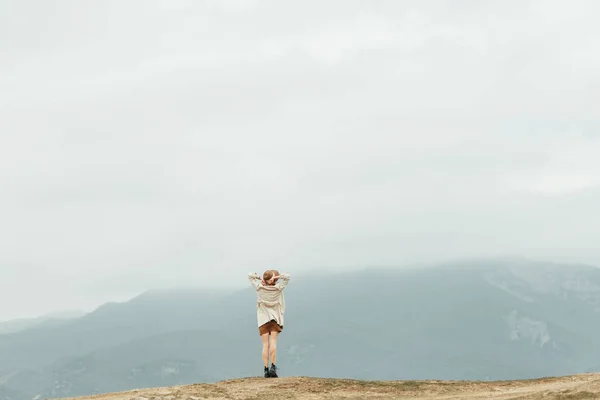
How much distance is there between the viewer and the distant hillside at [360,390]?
102ft

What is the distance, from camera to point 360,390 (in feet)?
112

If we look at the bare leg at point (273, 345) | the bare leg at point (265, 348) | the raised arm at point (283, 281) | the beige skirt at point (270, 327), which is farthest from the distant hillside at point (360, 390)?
the raised arm at point (283, 281)

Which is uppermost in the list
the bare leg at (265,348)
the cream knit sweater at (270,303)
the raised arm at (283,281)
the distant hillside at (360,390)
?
the raised arm at (283,281)

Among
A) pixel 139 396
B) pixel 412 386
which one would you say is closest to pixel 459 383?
pixel 412 386

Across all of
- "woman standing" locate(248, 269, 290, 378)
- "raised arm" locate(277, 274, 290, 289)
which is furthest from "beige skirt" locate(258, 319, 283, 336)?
"raised arm" locate(277, 274, 290, 289)

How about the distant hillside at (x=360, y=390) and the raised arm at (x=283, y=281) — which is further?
the raised arm at (x=283, y=281)

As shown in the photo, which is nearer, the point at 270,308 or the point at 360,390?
the point at 360,390

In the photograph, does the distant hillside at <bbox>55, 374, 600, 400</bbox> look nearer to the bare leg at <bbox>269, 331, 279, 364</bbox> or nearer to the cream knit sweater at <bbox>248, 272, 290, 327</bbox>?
the bare leg at <bbox>269, 331, 279, 364</bbox>

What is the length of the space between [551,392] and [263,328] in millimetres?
15102

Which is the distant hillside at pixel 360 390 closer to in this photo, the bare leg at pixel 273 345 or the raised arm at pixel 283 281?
the bare leg at pixel 273 345

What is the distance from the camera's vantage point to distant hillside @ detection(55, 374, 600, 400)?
31075 millimetres

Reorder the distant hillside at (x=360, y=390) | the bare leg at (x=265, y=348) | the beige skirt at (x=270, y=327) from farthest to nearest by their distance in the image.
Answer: the beige skirt at (x=270, y=327) < the bare leg at (x=265, y=348) < the distant hillside at (x=360, y=390)

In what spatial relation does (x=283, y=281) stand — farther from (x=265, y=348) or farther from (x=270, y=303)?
(x=265, y=348)

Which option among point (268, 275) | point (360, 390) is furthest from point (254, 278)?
point (360, 390)
